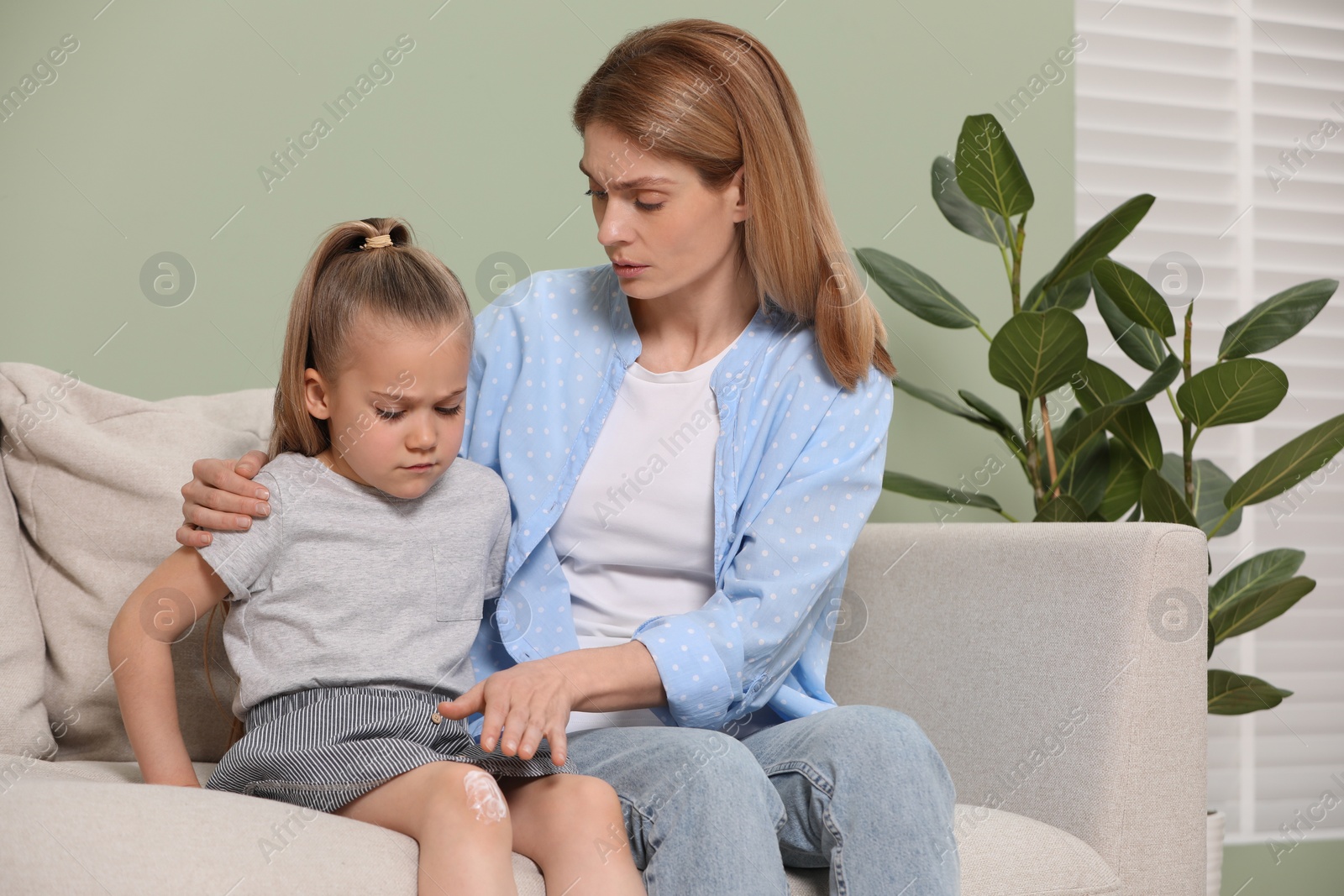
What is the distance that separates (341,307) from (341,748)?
0.42 metres

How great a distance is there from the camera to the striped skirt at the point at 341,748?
928 mm

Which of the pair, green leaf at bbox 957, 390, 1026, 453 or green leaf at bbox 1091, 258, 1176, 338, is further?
green leaf at bbox 957, 390, 1026, 453

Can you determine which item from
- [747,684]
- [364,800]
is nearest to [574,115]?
[747,684]

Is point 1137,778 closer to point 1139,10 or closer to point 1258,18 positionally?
point 1139,10

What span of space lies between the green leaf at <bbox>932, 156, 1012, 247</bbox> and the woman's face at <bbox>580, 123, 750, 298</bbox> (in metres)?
0.80

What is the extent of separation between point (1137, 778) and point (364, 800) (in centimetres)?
78

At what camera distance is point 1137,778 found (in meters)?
1.16

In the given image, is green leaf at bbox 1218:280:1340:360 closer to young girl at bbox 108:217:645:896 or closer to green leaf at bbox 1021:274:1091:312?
green leaf at bbox 1021:274:1091:312

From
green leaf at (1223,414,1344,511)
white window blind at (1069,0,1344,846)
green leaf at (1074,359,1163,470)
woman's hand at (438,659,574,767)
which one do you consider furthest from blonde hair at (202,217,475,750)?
white window blind at (1069,0,1344,846)

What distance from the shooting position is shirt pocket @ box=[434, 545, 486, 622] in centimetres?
111

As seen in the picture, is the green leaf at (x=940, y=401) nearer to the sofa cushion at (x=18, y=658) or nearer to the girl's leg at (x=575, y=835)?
the girl's leg at (x=575, y=835)

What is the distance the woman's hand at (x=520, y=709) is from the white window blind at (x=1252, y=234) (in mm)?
1799

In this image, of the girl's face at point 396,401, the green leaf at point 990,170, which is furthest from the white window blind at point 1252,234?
the girl's face at point 396,401

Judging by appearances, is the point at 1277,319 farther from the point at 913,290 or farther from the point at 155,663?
the point at 155,663
